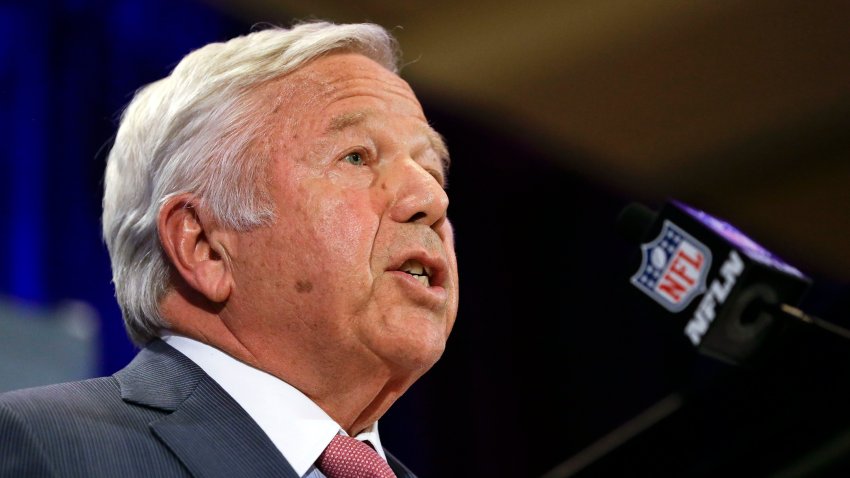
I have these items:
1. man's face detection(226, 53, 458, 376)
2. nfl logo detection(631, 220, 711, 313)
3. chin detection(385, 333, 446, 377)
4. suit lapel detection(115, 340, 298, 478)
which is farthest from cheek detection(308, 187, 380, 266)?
nfl logo detection(631, 220, 711, 313)

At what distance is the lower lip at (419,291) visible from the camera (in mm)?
1407

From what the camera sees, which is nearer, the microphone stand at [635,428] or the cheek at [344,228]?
the cheek at [344,228]

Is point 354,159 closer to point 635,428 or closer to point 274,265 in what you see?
point 274,265

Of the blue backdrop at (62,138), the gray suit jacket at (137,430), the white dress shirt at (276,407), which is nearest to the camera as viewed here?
the gray suit jacket at (137,430)

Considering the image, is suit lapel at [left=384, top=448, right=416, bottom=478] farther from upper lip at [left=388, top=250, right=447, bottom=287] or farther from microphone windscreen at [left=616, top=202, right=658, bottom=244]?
microphone windscreen at [left=616, top=202, right=658, bottom=244]

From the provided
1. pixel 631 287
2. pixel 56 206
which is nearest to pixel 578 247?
pixel 56 206

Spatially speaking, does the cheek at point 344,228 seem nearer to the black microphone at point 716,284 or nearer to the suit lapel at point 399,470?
the suit lapel at point 399,470

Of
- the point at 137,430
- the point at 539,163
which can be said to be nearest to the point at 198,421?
Answer: the point at 137,430

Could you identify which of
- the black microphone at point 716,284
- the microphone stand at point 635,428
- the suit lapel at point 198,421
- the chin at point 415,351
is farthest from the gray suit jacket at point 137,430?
the black microphone at point 716,284

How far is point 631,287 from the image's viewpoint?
162cm

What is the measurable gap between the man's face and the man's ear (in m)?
0.02

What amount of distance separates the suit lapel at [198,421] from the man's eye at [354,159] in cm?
38

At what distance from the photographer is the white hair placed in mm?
1463

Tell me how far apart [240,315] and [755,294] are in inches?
31.5
